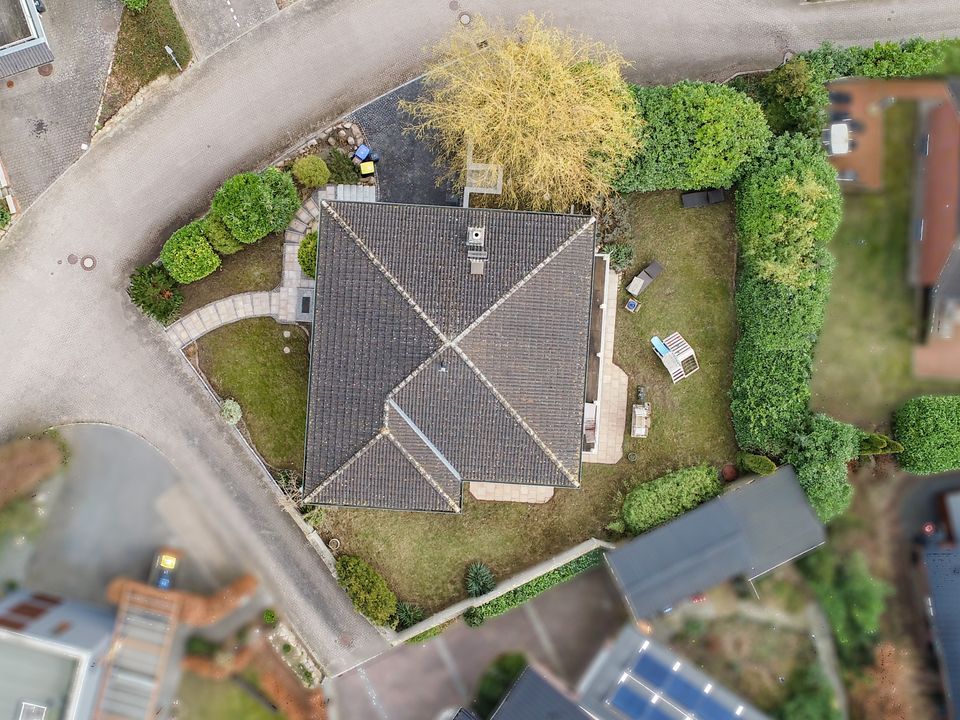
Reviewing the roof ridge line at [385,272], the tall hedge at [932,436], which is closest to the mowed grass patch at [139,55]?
the roof ridge line at [385,272]

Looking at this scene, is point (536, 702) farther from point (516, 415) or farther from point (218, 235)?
point (218, 235)

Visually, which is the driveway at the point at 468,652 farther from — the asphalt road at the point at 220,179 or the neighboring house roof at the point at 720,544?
the neighboring house roof at the point at 720,544

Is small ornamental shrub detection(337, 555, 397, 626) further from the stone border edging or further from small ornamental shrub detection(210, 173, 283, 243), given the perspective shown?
small ornamental shrub detection(210, 173, 283, 243)

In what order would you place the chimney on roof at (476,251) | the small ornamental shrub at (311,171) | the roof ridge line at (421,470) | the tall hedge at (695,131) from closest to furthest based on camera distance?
1. the chimney on roof at (476,251)
2. the roof ridge line at (421,470)
3. the tall hedge at (695,131)
4. the small ornamental shrub at (311,171)

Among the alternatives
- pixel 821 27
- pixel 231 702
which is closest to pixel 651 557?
pixel 231 702

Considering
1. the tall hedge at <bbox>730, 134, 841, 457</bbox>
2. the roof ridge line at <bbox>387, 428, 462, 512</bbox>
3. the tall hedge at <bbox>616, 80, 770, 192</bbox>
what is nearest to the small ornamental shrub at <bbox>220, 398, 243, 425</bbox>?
the roof ridge line at <bbox>387, 428, 462, 512</bbox>

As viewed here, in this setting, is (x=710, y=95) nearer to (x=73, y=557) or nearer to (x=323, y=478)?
(x=323, y=478)
